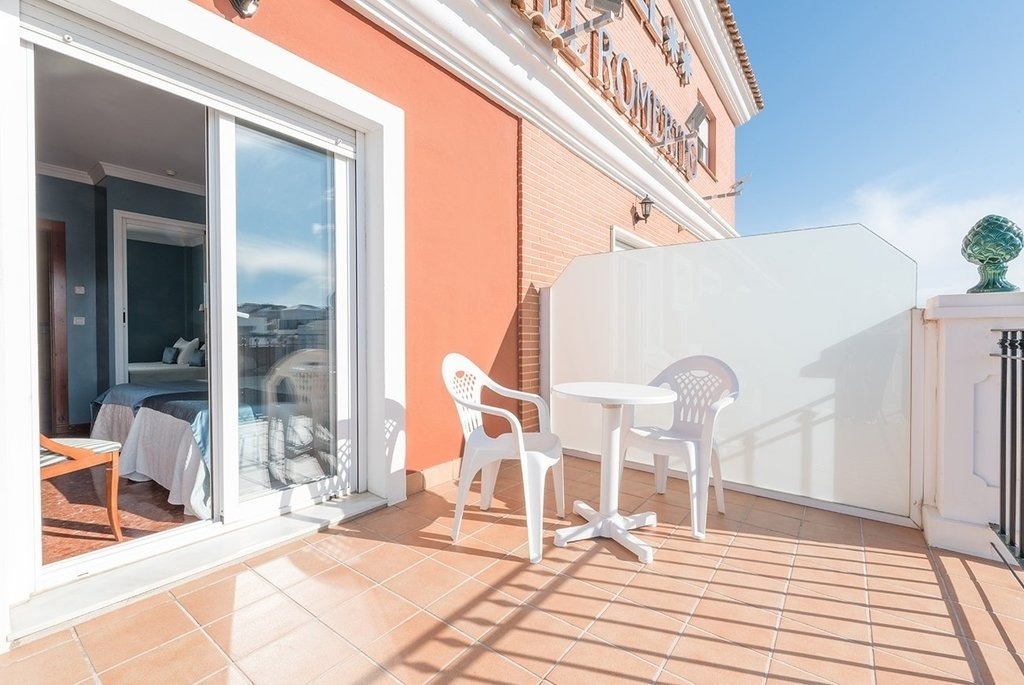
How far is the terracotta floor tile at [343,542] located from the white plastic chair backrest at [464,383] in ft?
2.34

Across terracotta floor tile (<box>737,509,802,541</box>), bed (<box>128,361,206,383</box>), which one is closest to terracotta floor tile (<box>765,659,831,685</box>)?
terracotta floor tile (<box>737,509,802,541</box>)

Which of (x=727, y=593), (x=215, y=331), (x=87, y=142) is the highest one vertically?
(x=87, y=142)

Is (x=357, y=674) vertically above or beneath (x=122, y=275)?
beneath

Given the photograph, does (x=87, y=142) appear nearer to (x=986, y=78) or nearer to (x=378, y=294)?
(x=378, y=294)

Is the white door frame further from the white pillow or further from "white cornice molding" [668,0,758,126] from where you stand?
"white cornice molding" [668,0,758,126]

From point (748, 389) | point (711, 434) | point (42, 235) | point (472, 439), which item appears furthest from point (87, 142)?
point (748, 389)

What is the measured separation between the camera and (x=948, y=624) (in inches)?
65.6

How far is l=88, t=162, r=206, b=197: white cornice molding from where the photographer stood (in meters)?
4.88

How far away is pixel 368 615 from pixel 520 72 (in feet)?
12.3

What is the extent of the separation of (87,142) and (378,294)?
397cm

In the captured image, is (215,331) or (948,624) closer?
(948,624)

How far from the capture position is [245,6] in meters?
1.95

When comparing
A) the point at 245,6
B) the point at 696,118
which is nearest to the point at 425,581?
the point at 245,6

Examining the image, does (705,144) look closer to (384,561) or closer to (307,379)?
(307,379)
